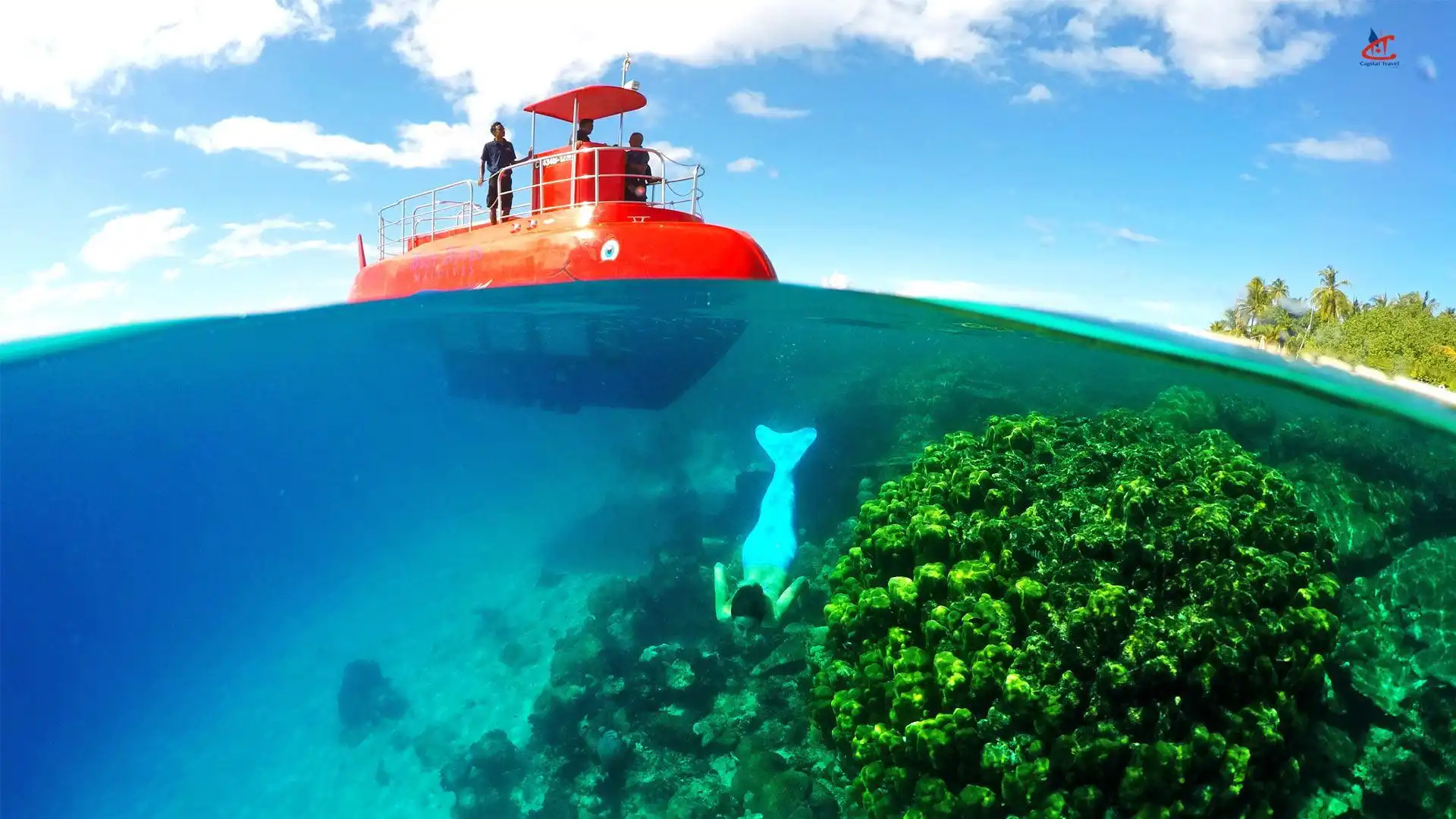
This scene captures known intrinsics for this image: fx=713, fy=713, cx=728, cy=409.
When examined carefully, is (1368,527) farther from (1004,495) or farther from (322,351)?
(322,351)

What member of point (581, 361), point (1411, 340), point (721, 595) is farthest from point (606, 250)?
point (1411, 340)

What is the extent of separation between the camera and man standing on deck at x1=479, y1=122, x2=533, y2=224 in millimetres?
10445

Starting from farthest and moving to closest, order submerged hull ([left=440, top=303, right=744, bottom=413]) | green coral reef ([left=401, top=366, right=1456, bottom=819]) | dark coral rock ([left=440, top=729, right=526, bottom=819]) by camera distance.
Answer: submerged hull ([left=440, top=303, right=744, bottom=413]), dark coral rock ([left=440, top=729, right=526, bottom=819]), green coral reef ([left=401, top=366, right=1456, bottom=819])

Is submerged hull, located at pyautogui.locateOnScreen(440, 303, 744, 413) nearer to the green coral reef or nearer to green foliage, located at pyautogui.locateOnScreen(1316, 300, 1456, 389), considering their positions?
the green coral reef

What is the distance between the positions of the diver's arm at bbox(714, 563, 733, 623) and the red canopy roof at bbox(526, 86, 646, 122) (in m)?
6.53

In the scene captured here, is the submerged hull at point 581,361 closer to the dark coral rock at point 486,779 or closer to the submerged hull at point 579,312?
the submerged hull at point 579,312

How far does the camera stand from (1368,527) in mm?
7648

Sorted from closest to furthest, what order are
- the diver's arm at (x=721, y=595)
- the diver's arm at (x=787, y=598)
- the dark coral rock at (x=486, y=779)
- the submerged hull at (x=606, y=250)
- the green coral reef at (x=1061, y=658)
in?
the green coral reef at (x=1061, y=658), the dark coral rock at (x=486, y=779), the diver's arm at (x=787, y=598), the diver's arm at (x=721, y=595), the submerged hull at (x=606, y=250)

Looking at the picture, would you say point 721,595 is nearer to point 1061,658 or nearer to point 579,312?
point 1061,658

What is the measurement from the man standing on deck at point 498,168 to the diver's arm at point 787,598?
260 inches

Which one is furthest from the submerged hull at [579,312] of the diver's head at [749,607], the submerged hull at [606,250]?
the diver's head at [749,607]

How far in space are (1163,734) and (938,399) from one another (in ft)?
23.5

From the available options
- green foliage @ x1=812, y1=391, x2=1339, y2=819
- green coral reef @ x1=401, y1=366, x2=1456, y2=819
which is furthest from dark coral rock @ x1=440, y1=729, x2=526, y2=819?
green foliage @ x1=812, y1=391, x2=1339, y2=819

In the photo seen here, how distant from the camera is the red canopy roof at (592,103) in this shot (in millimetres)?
9547
